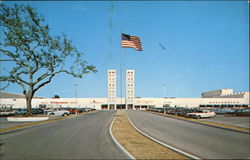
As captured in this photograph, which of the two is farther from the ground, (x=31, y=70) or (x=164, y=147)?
(x=31, y=70)

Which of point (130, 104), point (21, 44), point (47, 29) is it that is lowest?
point (130, 104)

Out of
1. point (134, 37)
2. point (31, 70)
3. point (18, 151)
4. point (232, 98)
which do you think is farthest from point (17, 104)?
point (232, 98)

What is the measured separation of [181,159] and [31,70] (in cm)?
2905

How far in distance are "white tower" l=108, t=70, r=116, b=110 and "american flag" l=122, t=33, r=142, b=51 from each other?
311 feet

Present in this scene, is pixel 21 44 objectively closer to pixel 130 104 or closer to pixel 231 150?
pixel 231 150

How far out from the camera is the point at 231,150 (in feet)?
29.2

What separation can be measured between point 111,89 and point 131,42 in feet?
338

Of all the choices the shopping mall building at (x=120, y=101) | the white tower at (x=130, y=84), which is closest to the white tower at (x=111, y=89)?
the shopping mall building at (x=120, y=101)

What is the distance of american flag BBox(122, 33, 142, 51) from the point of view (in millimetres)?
25750

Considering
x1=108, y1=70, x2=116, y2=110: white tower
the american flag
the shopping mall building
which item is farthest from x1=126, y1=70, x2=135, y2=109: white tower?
the american flag

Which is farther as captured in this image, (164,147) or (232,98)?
(232,98)

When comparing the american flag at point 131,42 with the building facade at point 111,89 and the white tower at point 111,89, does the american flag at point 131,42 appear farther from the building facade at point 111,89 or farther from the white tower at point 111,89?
the white tower at point 111,89

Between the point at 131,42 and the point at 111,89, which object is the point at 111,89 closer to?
the point at 111,89

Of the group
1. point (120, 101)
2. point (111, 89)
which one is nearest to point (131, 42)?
point (120, 101)
